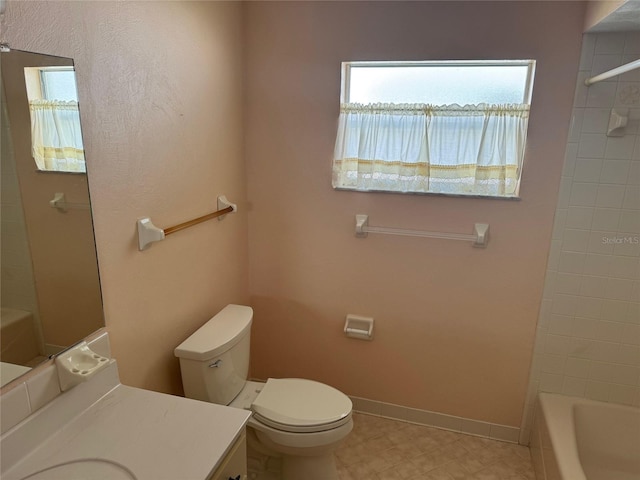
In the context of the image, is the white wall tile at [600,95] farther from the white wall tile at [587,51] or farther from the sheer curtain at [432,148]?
the sheer curtain at [432,148]

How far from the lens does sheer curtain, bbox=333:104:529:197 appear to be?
80.2 inches

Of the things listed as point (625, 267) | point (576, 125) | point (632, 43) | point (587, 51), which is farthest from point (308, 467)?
point (632, 43)

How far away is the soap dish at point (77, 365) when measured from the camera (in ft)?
4.07

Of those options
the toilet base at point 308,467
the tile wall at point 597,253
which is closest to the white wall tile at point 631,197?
the tile wall at point 597,253

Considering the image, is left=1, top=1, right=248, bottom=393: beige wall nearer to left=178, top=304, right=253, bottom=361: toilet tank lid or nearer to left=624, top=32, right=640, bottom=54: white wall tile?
left=178, top=304, right=253, bottom=361: toilet tank lid

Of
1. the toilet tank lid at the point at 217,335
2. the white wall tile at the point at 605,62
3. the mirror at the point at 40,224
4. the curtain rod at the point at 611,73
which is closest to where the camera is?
the mirror at the point at 40,224

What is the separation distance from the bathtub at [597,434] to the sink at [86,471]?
1.87 meters

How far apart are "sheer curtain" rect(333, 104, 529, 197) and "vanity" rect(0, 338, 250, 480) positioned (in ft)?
4.52

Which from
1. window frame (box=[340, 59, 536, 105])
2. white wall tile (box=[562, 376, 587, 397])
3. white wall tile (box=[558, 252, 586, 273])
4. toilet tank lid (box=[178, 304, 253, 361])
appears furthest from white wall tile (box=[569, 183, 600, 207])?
toilet tank lid (box=[178, 304, 253, 361])

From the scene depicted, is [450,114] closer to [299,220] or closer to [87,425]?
[299,220]

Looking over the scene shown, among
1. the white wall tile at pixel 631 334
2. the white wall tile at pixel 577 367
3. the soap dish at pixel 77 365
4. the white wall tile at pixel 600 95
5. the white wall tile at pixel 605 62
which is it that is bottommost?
the white wall tile at pixel 577 367

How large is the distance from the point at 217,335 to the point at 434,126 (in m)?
1.42

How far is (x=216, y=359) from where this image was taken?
1797 mm

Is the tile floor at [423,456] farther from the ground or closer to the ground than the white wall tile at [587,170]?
Result: closer to the ground
